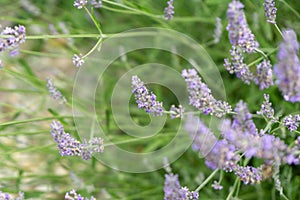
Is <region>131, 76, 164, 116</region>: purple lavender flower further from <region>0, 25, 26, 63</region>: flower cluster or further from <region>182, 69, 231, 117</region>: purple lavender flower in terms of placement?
<region>0, 25, 26, 63</region>: flower cluster

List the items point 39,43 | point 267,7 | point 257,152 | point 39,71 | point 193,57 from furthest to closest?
point 39,71
point 39,43
point 193,57
point 267,7
point 257,152

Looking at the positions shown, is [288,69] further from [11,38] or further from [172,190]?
[11,38]

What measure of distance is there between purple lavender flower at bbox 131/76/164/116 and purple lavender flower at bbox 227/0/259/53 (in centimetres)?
21

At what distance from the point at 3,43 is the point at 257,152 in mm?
541

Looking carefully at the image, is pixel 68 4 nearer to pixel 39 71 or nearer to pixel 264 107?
pixel 39 71

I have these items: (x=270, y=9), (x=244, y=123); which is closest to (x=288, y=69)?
(x=244, y=123)

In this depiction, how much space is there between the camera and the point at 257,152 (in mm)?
849

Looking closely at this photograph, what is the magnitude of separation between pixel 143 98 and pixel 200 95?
0.12 metres

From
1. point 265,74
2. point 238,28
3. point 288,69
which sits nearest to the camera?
point 288,69

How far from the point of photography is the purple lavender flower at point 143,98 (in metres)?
0.98

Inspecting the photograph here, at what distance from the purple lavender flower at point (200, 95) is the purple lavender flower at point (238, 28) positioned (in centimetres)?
11

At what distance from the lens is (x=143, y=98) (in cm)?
99

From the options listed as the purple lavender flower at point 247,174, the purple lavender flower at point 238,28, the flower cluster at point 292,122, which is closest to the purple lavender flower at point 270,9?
the purple lavender flower at point 238,28

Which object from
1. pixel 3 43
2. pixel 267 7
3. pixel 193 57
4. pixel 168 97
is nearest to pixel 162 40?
pixel 193 57
